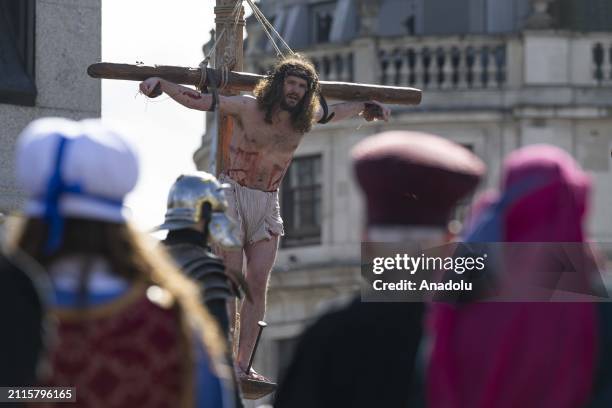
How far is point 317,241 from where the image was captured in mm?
48219

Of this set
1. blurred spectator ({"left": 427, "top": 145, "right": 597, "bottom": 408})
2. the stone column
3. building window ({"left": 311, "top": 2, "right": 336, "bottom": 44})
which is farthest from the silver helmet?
building window ({"left": 311, "top": 2, "right": 336, "bottom": 44})

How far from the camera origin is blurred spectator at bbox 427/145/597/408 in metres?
7.98

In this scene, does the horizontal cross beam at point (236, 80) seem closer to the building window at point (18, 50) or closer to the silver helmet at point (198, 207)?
the building window at point (18, 50)

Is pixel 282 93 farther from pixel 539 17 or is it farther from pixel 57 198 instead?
pixel 539 17

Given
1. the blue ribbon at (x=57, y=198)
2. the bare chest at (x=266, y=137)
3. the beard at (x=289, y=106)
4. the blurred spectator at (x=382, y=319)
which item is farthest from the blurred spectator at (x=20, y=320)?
the bare chest at (x=266, y=137)

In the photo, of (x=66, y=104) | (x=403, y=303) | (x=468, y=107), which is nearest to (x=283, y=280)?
(x=468, y=107)

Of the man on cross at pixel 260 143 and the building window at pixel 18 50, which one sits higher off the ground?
the building window at pixel 18 50

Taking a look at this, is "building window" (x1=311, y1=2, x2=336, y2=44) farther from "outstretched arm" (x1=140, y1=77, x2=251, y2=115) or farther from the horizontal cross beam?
"outstretched arm" (x1=140, y1=77, x2=251, y2=115)

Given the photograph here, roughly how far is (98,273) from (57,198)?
0.29m

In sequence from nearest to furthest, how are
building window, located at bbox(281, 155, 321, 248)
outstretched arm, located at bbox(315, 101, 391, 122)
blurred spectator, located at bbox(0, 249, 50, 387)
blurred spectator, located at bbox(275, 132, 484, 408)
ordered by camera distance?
blurred spectator, located at bbox(0, 249, 50, 387) → blurred spectator, located at bbox(275, 132, 484, 408) → outstretched arm, located at bbox(315, 101, 391, 122) → building window, located at bbox(281, 155, 321, 248)

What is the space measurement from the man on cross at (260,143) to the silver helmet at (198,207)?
10.4 ft

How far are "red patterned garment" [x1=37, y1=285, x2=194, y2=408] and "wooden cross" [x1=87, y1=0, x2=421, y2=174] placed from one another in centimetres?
682

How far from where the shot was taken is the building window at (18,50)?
17188 mm

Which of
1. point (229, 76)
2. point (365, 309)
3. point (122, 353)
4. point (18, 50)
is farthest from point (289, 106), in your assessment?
point (122, 353)
